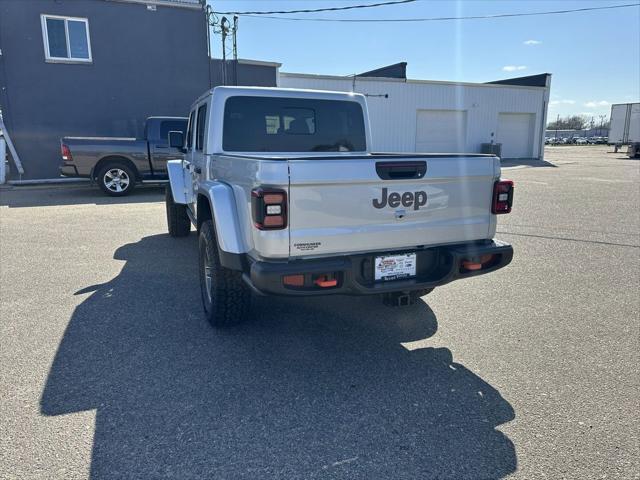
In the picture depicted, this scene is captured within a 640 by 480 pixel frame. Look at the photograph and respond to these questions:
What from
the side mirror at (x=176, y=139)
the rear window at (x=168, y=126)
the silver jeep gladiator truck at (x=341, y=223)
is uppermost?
the rear window at (x=168, y=126)

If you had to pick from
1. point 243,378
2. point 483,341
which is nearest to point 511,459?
point 483,341

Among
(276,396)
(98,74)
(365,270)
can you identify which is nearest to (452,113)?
(98,74)

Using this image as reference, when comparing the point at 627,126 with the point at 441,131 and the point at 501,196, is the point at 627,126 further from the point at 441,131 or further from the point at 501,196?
the point at 501,196

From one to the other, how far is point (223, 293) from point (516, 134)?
28612mm

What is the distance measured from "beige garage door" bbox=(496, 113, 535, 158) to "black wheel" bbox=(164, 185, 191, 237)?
24.7 m

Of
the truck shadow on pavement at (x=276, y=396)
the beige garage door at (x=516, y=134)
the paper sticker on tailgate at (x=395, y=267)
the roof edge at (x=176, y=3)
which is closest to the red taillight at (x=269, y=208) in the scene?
the paper sticker on tailgate at (x=395, y=267)

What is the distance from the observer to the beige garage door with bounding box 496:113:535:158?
91.2ft

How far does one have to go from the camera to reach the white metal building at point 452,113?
77.6 ft

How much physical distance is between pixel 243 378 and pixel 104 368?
3.41ft

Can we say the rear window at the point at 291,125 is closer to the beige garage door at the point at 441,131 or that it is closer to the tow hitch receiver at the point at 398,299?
the tow hitch receiver at the point at 398,299

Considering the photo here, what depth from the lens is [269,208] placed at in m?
2.94

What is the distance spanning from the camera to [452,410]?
2.83 meters

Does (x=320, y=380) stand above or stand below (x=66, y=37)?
below

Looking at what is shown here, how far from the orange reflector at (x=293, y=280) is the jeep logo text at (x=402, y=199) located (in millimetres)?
745
